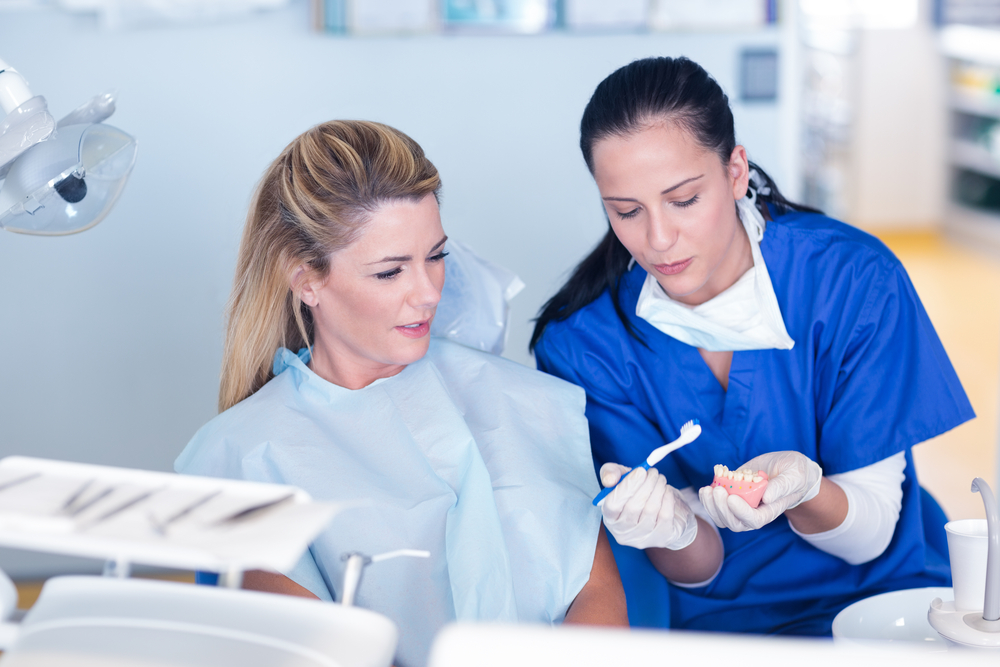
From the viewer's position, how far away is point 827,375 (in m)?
1.44

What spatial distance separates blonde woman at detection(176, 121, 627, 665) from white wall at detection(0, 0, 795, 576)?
889 millimetres

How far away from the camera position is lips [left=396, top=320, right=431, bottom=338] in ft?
4.49

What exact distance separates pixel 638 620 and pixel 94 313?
1662 mm

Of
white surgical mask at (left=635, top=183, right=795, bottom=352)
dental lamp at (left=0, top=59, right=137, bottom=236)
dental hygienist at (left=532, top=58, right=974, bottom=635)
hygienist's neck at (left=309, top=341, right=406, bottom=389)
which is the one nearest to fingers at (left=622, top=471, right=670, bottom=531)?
dental hygienist at (left=532, top=58, right=974, bottom=635)

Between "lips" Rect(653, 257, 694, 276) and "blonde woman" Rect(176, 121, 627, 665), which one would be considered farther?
"lips" Rect(653, 257, 694, 276)

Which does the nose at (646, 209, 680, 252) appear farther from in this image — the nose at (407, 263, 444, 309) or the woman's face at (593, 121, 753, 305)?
the nose at (407, 263, 444, 309)

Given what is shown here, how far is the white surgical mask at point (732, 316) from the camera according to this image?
56.3 inches

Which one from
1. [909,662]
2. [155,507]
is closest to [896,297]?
[909,662]

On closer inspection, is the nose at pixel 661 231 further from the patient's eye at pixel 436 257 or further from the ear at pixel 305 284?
the ear at pixel 305 284

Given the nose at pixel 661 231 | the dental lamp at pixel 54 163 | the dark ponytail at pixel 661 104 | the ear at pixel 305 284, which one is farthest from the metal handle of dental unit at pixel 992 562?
the dental lamp at pixel 54 163

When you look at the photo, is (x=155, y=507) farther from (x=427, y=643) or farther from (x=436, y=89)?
(x=436, y=89)

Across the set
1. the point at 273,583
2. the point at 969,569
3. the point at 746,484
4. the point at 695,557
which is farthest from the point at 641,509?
the point at 273,583

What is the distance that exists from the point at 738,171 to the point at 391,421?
668mm

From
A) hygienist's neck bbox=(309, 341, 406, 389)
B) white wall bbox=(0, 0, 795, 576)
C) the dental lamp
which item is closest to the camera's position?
the dental lamp
